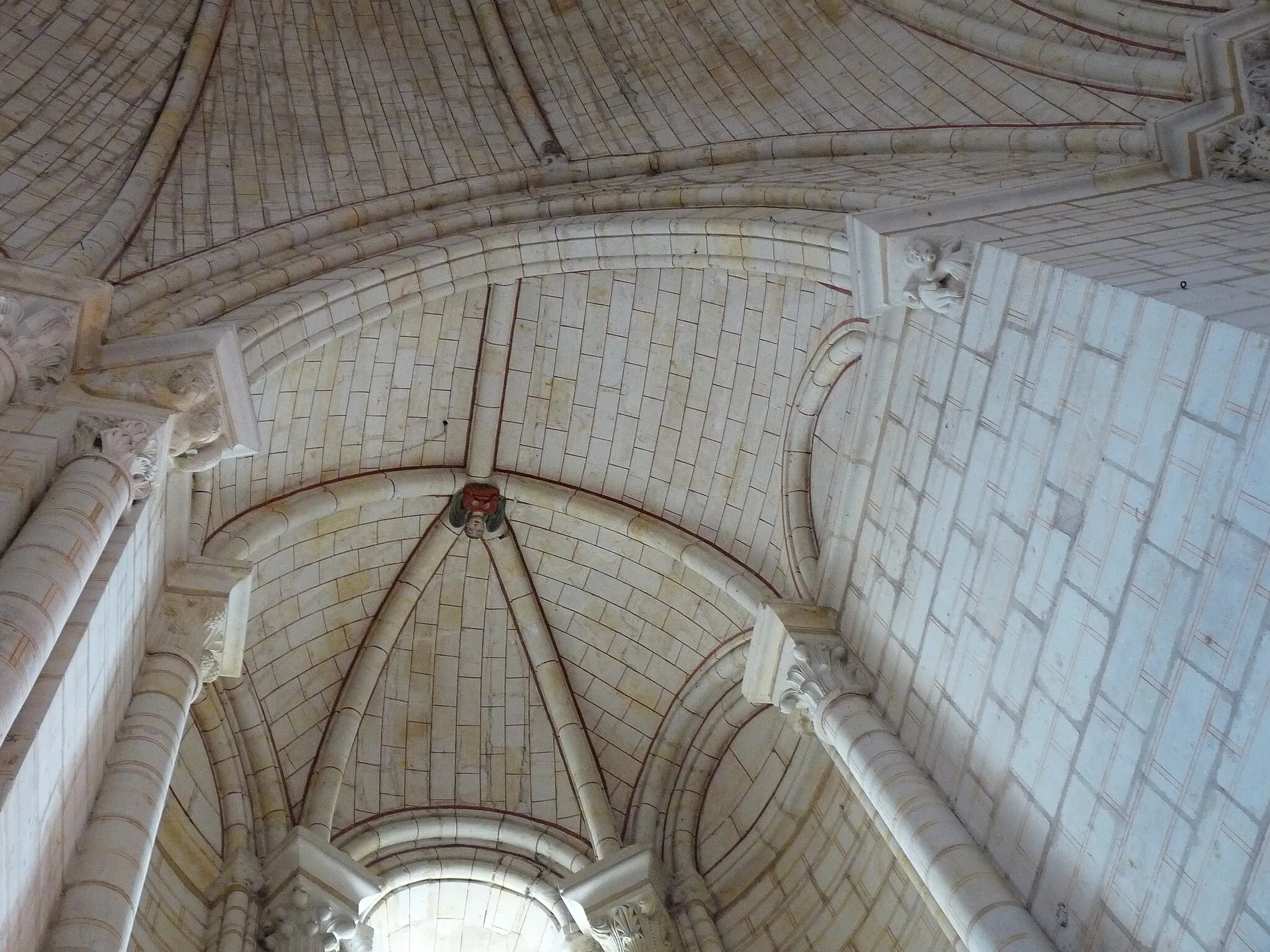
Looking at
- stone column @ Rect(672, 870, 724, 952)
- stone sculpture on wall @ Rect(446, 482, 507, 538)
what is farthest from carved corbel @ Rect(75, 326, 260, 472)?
stone column @ Rect(672, 870, 724, 952)

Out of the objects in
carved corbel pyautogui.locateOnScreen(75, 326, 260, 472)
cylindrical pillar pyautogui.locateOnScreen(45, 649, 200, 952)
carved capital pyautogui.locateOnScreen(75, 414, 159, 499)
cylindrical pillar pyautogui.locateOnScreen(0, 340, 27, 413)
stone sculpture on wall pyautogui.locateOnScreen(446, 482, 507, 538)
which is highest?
stone sculpture on wall pyautogui.locateOnScreen(446, 482, 507, 538)

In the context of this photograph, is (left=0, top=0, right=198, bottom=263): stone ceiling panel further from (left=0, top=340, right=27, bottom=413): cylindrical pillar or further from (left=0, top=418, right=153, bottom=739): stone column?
(left=0, top=418, right=153, bottom=739): stone column

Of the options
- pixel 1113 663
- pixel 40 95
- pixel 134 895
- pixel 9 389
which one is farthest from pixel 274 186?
pixel 1113 663

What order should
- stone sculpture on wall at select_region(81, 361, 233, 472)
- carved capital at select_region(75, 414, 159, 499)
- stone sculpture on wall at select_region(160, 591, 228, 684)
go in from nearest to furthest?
carved capital at select_region(75, 414, 159, 499), stone sculpture on wall at select_region(81, 361, 233, 472), stone sculpture on wall at select_region(160, 591, 228, 684)

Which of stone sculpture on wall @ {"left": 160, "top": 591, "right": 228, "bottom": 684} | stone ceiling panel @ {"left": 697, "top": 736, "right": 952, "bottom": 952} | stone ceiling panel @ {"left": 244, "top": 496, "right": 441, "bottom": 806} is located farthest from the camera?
stone ceiling panel @ {"left": 244, "top": 496, "right": 441, "bottom": 806}

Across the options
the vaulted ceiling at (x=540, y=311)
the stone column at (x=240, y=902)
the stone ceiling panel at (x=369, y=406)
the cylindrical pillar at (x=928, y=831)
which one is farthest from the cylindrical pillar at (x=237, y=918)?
the cylindrical pillar at (x=928, y=831)

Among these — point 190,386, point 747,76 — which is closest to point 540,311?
point 747,76

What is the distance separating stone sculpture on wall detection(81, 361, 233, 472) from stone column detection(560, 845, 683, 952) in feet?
12.0

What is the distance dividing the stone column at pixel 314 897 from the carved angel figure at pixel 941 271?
437 cm

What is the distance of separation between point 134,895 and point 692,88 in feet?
20.4

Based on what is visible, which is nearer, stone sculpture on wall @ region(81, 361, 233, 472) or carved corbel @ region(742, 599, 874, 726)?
stone sculpture on wall @ region(81, 361, 233, 472)

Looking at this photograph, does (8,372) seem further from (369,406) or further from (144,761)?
(369,406)

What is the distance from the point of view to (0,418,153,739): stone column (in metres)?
4.27

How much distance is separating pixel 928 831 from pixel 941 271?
2347 millimetres
